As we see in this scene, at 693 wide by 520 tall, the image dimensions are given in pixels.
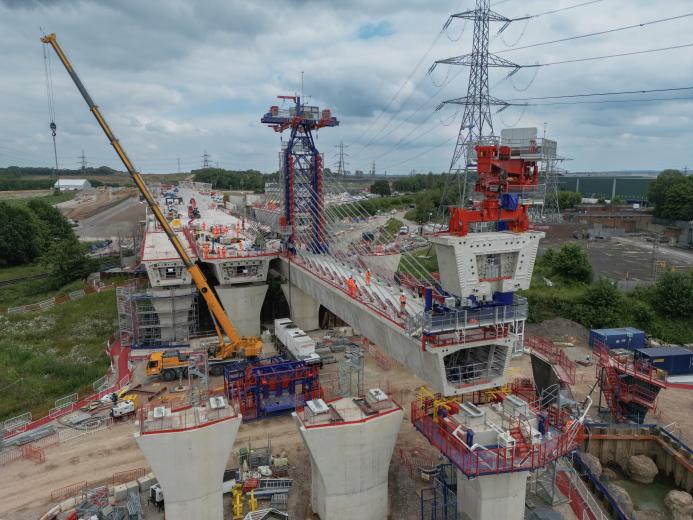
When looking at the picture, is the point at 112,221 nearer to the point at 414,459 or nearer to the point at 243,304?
the point at 243,304

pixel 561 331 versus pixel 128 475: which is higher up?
pixel 561 331

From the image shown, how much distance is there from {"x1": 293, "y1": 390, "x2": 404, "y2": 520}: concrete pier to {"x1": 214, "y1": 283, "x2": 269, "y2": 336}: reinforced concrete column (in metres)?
23.4

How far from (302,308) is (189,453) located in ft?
82.3

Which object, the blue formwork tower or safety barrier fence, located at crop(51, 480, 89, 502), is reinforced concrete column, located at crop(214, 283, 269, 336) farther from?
safety barrier fence, located at crop(51, 480, 89, 502)

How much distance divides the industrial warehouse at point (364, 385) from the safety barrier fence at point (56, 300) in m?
2.41

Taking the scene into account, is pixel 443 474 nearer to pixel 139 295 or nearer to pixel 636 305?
pixel 139 295

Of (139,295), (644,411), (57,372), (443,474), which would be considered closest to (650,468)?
(644,411)

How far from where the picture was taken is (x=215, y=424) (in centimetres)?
1969

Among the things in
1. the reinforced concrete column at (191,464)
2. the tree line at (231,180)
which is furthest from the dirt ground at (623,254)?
the tree line at (231,180)

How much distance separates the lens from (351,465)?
2050cm

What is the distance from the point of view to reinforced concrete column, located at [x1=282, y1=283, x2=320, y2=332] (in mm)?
43406

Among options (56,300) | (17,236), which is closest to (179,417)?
(56,300)

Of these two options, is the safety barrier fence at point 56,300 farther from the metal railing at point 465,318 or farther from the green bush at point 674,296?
the green bush at point 674,296

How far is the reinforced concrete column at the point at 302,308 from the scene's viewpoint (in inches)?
1709
